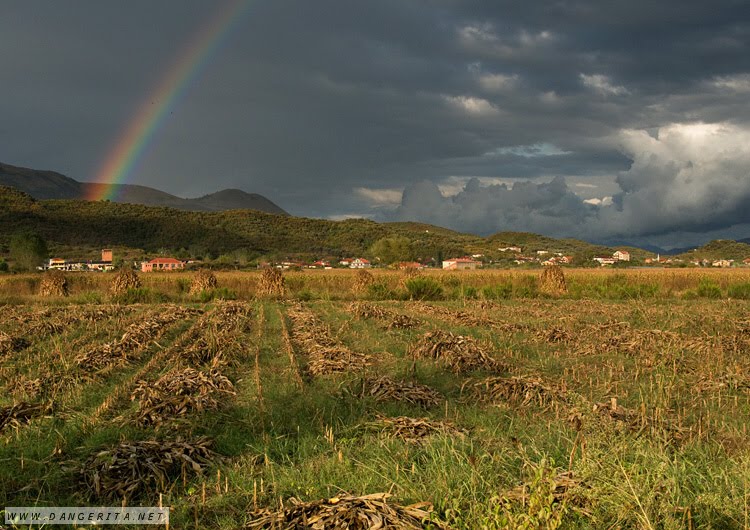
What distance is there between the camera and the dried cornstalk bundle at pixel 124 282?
30828mm

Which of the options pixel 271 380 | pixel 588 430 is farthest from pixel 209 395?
pixel 588 430

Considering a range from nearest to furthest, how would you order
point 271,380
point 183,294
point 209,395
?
point 209,395
point 271,380
point 183,294

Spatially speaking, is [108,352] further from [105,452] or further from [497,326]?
[497,326]

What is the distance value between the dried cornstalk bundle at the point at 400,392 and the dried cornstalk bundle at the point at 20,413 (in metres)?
4.40

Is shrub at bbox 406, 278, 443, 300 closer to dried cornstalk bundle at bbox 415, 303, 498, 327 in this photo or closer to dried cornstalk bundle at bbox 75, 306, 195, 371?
dried cornstalk bundle at bbox 415, 303, 498, 327

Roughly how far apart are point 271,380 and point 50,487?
4.60 meters

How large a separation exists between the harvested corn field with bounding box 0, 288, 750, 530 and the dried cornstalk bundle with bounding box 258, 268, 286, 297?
1728cm

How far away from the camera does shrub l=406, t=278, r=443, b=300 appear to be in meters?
31.6

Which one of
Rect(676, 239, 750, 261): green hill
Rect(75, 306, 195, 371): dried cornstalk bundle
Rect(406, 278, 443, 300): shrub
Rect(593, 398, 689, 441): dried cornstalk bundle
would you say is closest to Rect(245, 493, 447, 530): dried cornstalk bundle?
Rect(593, 398, 689, 441): dried cornstalk bundle

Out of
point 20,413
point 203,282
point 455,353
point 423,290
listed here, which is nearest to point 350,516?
point 20,413

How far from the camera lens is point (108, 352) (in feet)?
37.8

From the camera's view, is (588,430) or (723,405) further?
(723,405)

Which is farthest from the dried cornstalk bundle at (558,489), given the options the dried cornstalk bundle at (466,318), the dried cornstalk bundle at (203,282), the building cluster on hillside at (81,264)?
the building cluster on hillside at (81,264)

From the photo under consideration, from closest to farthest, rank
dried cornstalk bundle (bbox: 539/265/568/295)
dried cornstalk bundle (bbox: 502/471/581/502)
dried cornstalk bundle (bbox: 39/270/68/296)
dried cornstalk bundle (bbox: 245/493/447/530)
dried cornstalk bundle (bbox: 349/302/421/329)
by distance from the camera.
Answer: dried cornstalk bundle (bbox: 245/493/447/530) < dried cornstalk bundle (bbox: 502/471/581/502) < dried cornstalk bundle (bbox: 349/302/421/329) < dried cornstalk bundle (bbox: 39/270/68/296) < dried cornstalk bundle (bbox: 539/265/568/295)
